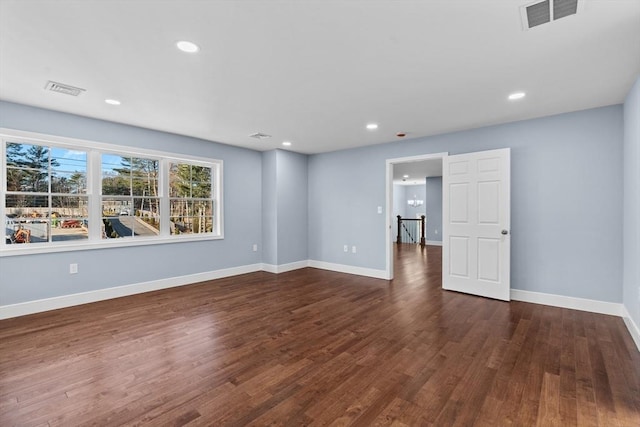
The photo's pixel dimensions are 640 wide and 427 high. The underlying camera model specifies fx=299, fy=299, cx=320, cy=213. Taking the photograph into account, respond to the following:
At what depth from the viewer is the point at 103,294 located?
4234 millimetres

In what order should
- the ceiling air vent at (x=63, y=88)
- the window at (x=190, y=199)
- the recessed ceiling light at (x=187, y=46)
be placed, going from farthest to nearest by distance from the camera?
1. the window at (x=190, y=199)
2. the ceiling air vent at (x=63, y=88)
3. the recessed ceiling light at (x=187, y=46)

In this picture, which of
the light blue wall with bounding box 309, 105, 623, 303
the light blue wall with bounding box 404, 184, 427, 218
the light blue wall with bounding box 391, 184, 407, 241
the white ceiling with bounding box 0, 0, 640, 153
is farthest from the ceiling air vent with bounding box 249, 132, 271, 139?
the light blue wall with bounding box 404, 184, 427, 218

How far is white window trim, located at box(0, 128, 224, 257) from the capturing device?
360cm

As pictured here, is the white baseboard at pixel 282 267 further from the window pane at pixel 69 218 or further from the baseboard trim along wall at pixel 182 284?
the window pane at pixel 69 218

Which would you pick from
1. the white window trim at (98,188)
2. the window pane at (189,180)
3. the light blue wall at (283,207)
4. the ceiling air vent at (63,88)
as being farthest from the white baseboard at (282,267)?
the ceiling air vent at (63,88)

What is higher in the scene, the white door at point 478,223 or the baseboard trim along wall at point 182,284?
the white door at point 478,223

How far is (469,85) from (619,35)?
109 centimetres

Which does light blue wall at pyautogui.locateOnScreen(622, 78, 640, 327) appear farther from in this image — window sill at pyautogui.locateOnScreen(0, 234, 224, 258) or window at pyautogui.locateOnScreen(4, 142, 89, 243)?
window at pyautogui.locateOnScreen(4, 142, 89, 243)

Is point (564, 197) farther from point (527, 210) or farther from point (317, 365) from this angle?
point (317, 365)

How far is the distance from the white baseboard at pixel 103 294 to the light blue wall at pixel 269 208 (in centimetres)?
75

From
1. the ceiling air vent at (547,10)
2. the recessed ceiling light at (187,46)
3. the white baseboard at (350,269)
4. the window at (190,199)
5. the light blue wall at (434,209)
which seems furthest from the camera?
the light blue wall at (434,209)

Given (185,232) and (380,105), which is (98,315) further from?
(380,105)

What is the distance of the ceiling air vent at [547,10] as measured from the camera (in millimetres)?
1857

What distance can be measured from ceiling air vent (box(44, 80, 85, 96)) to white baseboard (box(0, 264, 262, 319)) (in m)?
2.57
